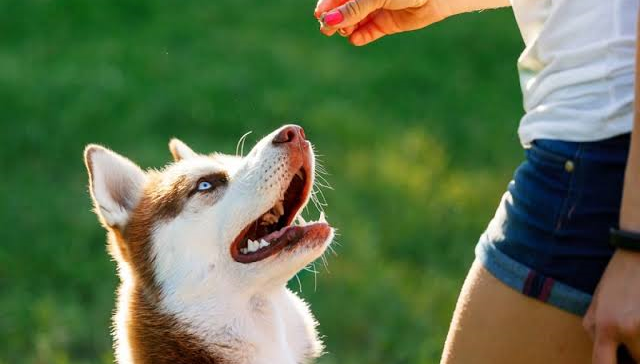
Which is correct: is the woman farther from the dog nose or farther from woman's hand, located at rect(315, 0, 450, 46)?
the dog nose

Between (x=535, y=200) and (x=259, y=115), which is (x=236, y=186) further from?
(x=259, y=115)

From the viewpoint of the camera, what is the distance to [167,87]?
924cm

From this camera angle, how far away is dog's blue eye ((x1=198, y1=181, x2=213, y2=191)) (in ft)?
12.2

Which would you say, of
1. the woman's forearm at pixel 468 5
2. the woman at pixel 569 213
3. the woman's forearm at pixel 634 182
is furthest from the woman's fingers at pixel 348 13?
the woman's forearm at pixel 634 182

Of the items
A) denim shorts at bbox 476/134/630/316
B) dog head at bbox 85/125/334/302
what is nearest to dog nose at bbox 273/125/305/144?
dog head at bbox 85/125/334/302

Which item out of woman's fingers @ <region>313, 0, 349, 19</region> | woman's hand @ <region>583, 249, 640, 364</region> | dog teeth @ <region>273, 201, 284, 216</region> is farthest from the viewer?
dog teeth @ <region>273, 201, 284, 216</region>

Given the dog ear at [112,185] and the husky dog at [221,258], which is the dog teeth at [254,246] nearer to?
the husky dog at [221,258]

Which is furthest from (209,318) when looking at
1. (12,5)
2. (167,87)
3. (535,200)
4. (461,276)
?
(12,5)

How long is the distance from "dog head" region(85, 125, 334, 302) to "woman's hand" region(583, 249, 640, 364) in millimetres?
1409

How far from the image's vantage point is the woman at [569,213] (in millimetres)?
2143

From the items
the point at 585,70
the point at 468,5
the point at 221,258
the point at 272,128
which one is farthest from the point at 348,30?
the point at 272,128

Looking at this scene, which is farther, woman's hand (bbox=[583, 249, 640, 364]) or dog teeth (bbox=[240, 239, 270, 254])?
dog teeth (bbox=[240, 239, 270, 254])

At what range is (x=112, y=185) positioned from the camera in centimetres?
385

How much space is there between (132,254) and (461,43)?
7728 mm
